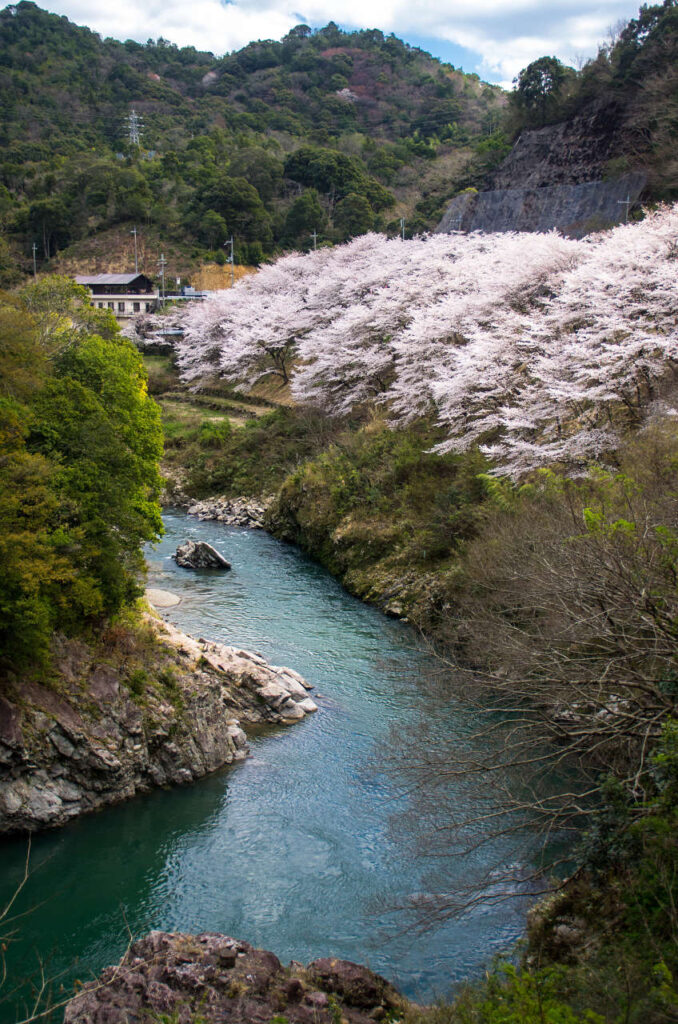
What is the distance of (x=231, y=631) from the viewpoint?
58.2 feet

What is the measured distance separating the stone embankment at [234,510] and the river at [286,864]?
1312 centimetres

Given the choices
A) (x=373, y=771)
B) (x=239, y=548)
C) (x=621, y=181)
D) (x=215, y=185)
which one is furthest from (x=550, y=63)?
(x=373, y=771)

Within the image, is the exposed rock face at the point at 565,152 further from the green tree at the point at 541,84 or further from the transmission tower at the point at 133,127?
the transmission tower at the point at 133,127

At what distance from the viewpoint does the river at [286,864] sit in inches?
351

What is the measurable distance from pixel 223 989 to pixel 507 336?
1666 cm

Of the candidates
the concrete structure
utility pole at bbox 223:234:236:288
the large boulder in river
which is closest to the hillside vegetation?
the large boulder in river

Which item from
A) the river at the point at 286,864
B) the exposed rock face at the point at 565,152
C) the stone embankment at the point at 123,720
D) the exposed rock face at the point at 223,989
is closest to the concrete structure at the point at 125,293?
the exposed rock face at the point at 565,152

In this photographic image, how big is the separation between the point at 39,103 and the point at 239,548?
80871 mm

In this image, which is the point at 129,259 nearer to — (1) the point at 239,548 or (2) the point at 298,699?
(1) the point at 239,548

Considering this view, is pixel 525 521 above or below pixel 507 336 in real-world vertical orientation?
below

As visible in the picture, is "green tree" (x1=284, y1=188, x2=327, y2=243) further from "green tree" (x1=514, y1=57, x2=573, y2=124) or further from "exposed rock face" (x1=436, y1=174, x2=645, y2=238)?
"green tree" (x1=514, y1=57, x2=573, y2=124)

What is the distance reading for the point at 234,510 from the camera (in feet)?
97.1

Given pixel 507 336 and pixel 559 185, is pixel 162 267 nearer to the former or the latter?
pixel 559 185

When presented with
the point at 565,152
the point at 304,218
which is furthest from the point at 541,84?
the point at 304,218
